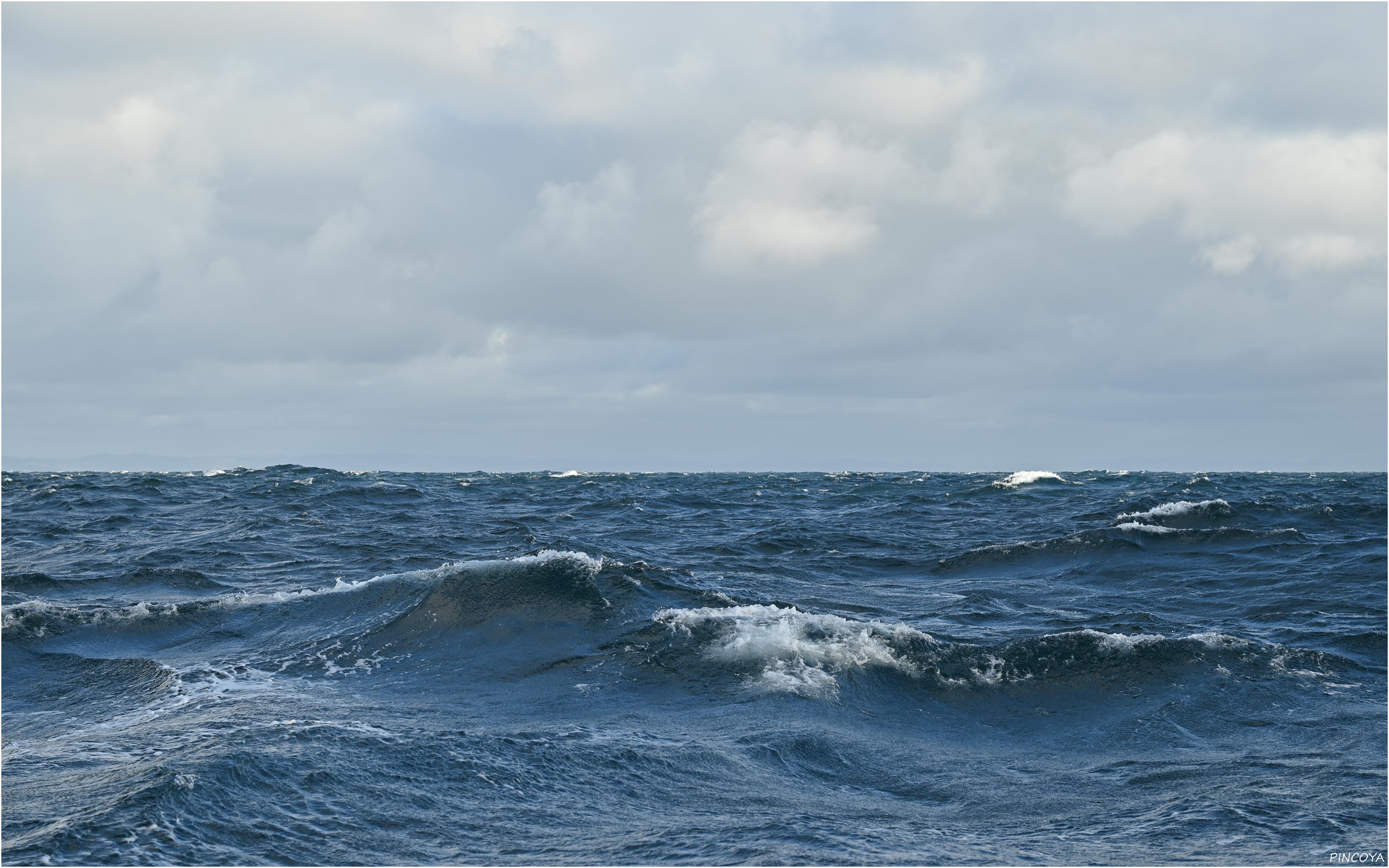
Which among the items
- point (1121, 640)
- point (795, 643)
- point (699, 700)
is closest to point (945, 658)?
point (795, 643)

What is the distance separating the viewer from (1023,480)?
6312 centimetres

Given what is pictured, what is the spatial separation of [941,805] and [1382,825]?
3.70 meters

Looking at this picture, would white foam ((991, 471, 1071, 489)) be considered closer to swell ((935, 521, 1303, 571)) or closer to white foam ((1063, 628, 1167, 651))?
swell ((935, 521, 1303, 571))

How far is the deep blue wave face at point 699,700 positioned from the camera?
8.74 metres

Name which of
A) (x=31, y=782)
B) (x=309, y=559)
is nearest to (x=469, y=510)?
(x=309, y=559)

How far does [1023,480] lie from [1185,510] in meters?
30.8

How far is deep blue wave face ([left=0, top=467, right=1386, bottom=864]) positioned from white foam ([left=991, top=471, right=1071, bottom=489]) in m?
28.0

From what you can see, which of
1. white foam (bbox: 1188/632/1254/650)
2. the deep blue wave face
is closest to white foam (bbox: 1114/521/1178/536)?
the deep blue wave face

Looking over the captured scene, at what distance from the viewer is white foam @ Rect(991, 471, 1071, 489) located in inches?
2299

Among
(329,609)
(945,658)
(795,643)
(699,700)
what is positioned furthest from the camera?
(329,609)

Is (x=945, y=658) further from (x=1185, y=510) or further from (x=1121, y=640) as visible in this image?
(x=1185, y=510)

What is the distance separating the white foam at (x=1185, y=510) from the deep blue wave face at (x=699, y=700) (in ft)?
9.06

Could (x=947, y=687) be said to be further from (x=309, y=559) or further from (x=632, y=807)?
(x=309, y=559)

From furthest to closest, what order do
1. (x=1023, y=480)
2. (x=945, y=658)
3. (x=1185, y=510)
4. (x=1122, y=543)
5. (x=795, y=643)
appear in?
(x=1023, y=480) < (x=1185, y=510) < (x=1122, y=543) < (x=795, y=643) < (x=945, y=658)
